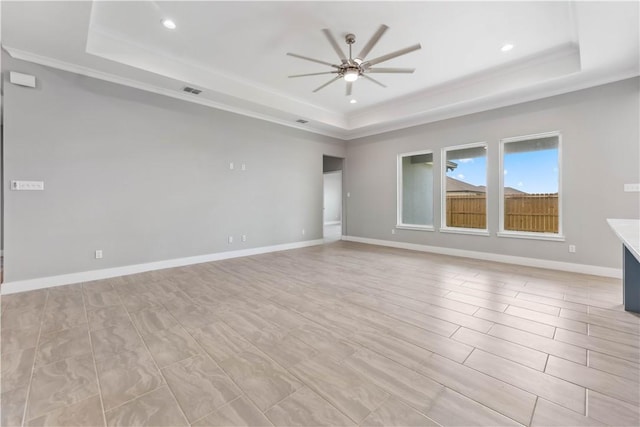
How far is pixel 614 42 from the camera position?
3.16 metres

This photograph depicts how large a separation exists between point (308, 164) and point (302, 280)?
3822mm

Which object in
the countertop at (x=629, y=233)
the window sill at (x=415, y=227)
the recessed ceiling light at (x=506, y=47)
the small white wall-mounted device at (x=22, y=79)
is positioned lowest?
the window sill at (x=415, y=227)

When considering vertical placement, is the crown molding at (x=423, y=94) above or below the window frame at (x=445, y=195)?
above

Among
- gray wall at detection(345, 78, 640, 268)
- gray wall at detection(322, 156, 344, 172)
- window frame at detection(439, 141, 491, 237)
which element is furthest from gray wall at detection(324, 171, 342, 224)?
gray wall at detection(345, 78, 640, 268)

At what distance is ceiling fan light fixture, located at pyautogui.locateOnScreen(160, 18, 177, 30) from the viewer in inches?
126

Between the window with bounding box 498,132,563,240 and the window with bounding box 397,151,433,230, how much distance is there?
1.49 m

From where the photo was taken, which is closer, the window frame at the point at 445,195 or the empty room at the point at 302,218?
the empty room at the point at 302,218

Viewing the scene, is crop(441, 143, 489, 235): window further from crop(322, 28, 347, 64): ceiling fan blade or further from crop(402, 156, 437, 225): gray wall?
crop(322, 28, 347, 64): ceiling fan blade

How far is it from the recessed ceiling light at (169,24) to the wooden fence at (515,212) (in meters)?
5.83

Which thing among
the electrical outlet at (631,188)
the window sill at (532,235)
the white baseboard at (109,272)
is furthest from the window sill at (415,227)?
the white baseboard at (109,272)

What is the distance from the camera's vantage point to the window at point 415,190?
6.33m

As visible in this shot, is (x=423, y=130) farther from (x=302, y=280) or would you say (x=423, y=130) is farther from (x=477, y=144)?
(x=302, y=280)

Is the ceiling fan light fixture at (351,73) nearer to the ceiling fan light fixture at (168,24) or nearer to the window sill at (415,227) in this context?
the ceiling fan light fixture at (168,24)

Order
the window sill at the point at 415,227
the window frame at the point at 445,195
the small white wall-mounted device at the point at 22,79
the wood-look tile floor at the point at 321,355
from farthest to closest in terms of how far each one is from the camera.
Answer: the window sill at the point at 415,227 < the window frame at the point at 445,195 < the small white wall-mounted device at the point at 22,79 < the wood-look tile floor at the point at 321,355
